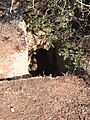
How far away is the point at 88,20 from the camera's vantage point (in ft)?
21.0

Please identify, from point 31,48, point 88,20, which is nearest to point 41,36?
point 31,48

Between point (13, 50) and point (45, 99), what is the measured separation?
1.28 meters

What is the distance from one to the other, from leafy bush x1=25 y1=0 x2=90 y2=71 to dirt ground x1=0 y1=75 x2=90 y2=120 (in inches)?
13.9

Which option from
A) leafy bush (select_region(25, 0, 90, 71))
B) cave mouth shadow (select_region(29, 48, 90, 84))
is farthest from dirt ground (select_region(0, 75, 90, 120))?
cave mouth shadow (select_region(29, 48, 90, 84))

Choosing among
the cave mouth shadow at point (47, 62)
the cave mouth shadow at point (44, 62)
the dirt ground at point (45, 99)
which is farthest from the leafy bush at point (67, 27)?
the cave mouth shadow at point (44, 62)

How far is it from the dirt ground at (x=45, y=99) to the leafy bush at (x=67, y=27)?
353mm

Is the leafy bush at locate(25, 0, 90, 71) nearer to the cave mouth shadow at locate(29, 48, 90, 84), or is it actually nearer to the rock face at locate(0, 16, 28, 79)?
the rock face at locate(0, 16, 28, 79)

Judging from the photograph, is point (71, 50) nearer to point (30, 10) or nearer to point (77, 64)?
point (77, 64)

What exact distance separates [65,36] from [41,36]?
76 centimetres

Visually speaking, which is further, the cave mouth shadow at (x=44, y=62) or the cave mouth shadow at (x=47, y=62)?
the cave mouth shadow at (x=44, y=62)

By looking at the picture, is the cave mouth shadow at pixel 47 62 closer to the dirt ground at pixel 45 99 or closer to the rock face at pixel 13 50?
the rock face at pixel 13 50

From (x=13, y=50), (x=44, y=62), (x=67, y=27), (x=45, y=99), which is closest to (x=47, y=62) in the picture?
(x=44, y=62)

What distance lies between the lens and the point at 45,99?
5273 mm

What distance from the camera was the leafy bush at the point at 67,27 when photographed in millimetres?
5535
